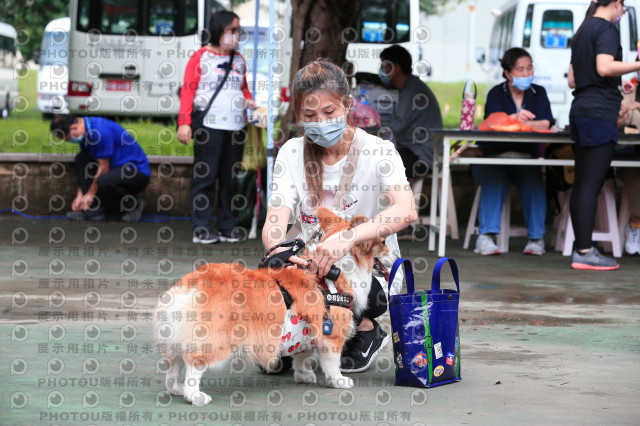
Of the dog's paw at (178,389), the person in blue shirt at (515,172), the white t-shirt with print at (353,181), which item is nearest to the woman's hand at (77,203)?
the person in blue shirt at (515,172)

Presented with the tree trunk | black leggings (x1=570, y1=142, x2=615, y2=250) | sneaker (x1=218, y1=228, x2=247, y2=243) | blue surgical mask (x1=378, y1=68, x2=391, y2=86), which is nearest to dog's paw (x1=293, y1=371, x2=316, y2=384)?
black leggings (x1=570, y1=142, x2=615, y2=250)

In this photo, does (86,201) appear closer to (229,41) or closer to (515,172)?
(229,41)

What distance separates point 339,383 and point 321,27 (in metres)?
6.23

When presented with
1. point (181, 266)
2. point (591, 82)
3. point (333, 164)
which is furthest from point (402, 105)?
point (333, 164)

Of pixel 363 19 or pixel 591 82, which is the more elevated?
pixel 363 19

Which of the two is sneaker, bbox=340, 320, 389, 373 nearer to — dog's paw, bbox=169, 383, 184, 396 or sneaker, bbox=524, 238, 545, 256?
dog's paw, bbox=169, 383, 184, 396

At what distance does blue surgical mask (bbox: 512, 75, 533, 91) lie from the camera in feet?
27.4

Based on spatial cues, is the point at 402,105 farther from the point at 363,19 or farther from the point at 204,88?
the point at 363,19

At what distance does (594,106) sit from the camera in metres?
7.36

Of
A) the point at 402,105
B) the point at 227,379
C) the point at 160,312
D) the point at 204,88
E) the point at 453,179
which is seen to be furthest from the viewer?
the point at 453,179

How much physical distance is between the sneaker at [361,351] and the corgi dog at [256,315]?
283 millimetres

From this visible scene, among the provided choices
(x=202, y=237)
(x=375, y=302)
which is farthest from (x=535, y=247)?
(x=375, y=302)

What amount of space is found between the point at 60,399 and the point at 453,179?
6997mm

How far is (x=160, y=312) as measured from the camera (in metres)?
3.59
